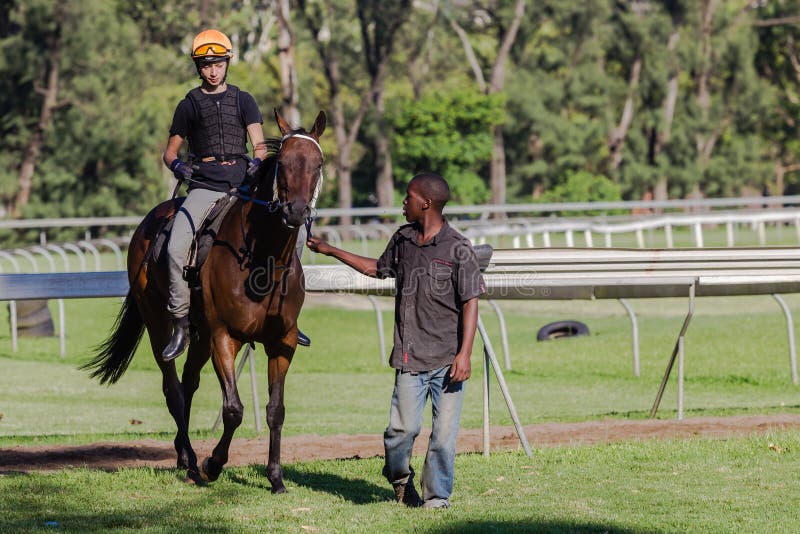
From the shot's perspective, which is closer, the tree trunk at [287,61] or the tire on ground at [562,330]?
the tire on ground at [562,330]

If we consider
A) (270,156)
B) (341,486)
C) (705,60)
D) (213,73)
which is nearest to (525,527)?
(341,486)

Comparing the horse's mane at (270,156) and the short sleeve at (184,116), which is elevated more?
the short sleeve at (184,116)

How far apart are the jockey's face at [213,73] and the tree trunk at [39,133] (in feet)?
124

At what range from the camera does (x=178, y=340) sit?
8.98 m

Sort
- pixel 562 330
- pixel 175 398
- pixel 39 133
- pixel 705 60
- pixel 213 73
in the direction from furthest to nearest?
pixel 705 60
pixel 39 133
pixel 562 330
pixel 175 398
pixel 213 73

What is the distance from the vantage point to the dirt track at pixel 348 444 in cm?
1005

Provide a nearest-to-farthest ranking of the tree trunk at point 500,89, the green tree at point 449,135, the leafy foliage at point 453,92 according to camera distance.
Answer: the leafy foliage at point 453,92 < the green tree at point 449,135 < the tree trunk at point 500,89

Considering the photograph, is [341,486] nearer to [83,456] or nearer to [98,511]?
[98,511]

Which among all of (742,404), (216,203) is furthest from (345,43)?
(216,203)

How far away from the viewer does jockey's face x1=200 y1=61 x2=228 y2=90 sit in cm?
906

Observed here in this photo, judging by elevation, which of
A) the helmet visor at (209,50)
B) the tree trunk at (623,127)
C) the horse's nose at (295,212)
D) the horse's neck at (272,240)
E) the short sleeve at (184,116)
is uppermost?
the tree trunk at (623,127)

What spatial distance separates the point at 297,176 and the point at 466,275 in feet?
3.92

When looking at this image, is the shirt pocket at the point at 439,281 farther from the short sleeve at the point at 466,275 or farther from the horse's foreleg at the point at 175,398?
the horse's foreleg at the point at 175,398

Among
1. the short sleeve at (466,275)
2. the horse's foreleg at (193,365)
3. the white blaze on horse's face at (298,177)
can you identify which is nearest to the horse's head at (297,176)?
the white blaze on horse's face at (298,177)
